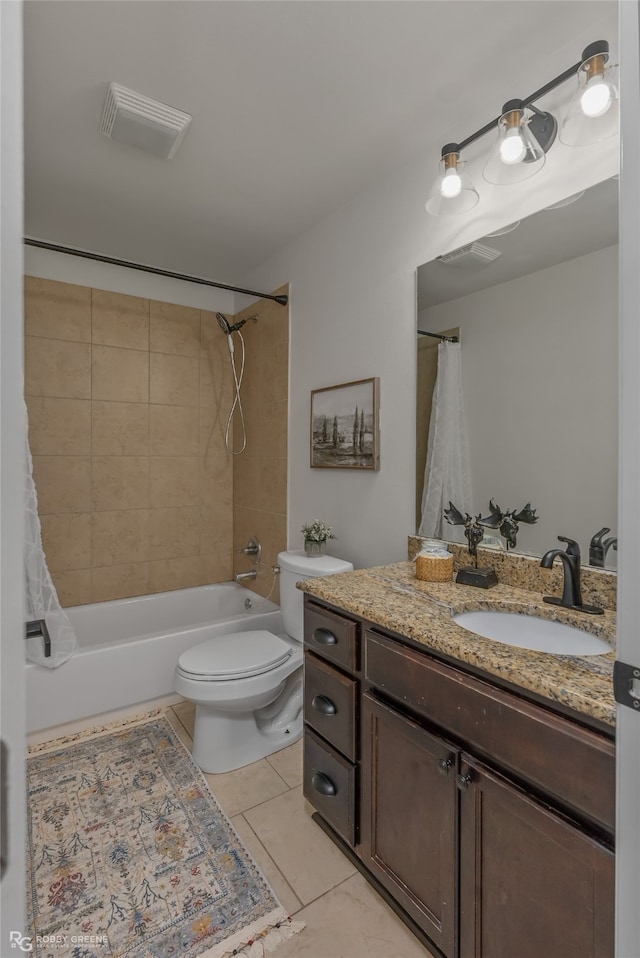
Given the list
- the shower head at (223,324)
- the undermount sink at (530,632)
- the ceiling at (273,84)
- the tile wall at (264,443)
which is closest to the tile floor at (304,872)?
the undermount sink at (530,632)

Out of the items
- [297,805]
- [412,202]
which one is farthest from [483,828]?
[412,202]

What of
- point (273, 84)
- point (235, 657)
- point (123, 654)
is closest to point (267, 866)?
point (235, 657)

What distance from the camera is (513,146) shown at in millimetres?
1336

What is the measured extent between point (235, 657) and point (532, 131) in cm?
215

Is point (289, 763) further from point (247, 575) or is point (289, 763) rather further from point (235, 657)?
point (247, 575)

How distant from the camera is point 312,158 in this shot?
188 cm

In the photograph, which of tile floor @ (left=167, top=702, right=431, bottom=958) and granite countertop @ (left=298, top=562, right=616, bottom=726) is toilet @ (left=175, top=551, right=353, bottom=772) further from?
granite countertop @ (left=298, top=562, right=616, bottom=726)

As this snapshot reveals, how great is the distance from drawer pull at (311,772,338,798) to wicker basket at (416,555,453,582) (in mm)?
701

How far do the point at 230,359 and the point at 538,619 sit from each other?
2.64 metres

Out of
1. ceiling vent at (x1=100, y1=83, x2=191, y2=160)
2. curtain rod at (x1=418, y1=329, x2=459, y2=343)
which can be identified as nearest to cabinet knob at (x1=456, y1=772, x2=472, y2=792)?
curtain rod at (x1=418, y1=329, x2=459, y2=343)

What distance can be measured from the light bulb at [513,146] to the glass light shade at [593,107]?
0.11 meters

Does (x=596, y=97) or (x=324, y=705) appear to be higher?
(x=596, y=97)

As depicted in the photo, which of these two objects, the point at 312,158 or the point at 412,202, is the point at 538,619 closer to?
the point at 412,202

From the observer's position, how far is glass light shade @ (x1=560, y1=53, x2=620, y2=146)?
116cm
